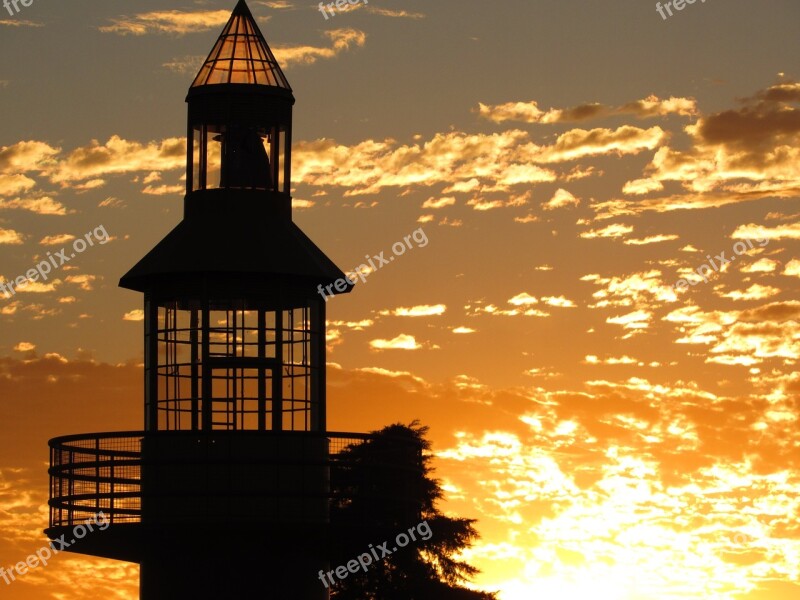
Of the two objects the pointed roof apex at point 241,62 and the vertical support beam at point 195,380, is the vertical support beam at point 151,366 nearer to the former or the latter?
the vertical support beam at point 195,380

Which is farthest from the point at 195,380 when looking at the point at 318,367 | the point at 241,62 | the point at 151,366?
the point at 241,62

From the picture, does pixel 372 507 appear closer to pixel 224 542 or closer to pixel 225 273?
pixel 224 542

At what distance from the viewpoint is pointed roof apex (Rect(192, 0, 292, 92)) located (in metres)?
43.6

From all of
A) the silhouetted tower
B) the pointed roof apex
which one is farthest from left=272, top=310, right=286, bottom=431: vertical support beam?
the pointed roof apex

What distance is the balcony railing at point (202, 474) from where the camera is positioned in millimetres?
40531

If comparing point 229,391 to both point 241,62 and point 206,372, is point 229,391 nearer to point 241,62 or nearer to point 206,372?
point 206,372

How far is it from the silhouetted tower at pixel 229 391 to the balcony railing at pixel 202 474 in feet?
0.13

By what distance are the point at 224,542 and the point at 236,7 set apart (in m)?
12.1

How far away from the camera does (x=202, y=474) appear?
40.4 m

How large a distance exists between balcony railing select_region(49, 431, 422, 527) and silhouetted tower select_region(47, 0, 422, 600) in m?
0.04

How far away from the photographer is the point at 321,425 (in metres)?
42.5

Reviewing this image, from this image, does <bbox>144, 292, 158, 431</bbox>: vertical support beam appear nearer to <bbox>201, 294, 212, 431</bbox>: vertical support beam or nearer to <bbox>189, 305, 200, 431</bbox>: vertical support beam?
<bbox>189, 305, 200, 431</bbox>: vertical support beam

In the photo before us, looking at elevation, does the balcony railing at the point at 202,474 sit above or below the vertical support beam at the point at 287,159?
below

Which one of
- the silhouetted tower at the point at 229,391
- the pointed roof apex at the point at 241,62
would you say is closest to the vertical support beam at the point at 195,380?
the silhouetted tower at the point at 229,391
